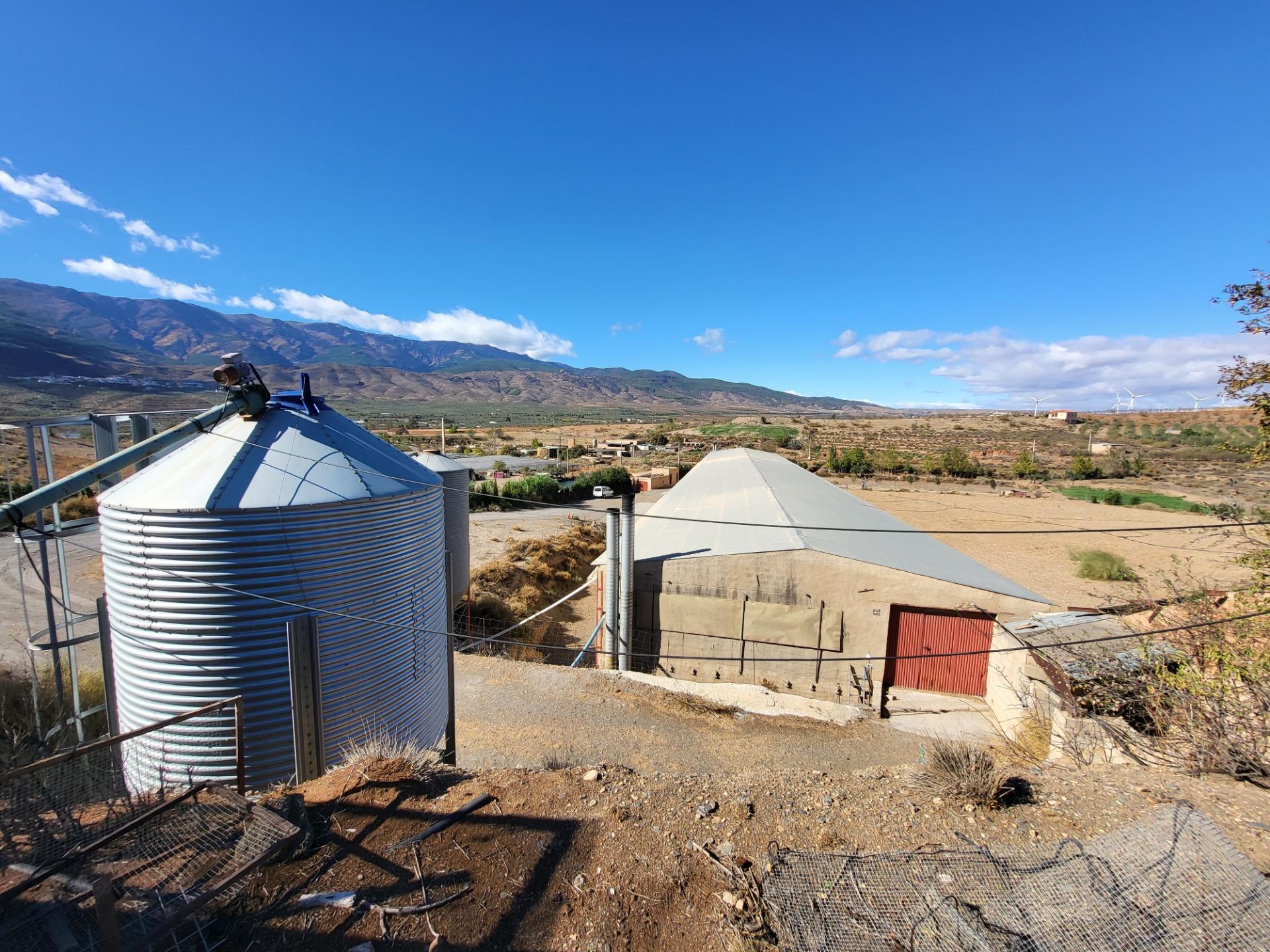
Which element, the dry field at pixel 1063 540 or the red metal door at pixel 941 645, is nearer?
the red metal door at pixel 941 645

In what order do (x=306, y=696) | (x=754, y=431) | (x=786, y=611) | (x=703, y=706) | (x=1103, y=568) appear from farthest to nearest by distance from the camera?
(x=754, y=431) → (x=1103, y=568) → (x=786, y=611) → (x=703, y=706) → (x=306, y=696)

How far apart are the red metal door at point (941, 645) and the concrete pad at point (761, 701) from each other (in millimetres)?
1558

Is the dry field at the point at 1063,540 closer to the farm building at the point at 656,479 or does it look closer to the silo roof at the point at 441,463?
the farm building at the point at 656,479

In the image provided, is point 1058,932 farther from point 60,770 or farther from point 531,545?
point 531,545

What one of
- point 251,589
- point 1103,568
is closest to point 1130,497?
point 1103,568

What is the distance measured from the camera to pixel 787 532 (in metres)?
14.6

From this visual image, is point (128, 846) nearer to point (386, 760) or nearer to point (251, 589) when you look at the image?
point (386, 760)

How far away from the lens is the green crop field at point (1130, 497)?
1464 inches

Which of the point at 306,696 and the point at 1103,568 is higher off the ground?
the point at 306,696

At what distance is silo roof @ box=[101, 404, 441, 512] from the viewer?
5.29 m

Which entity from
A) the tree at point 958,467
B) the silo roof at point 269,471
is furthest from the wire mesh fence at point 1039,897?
the tree at point 958,467

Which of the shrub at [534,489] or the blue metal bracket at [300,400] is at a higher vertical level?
the blue metal bracket at [300,400]

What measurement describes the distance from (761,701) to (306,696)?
939 centimetres

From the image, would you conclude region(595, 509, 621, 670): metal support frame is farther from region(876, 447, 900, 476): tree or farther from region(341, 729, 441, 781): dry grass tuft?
region(876, 447, 900, 476): tree
